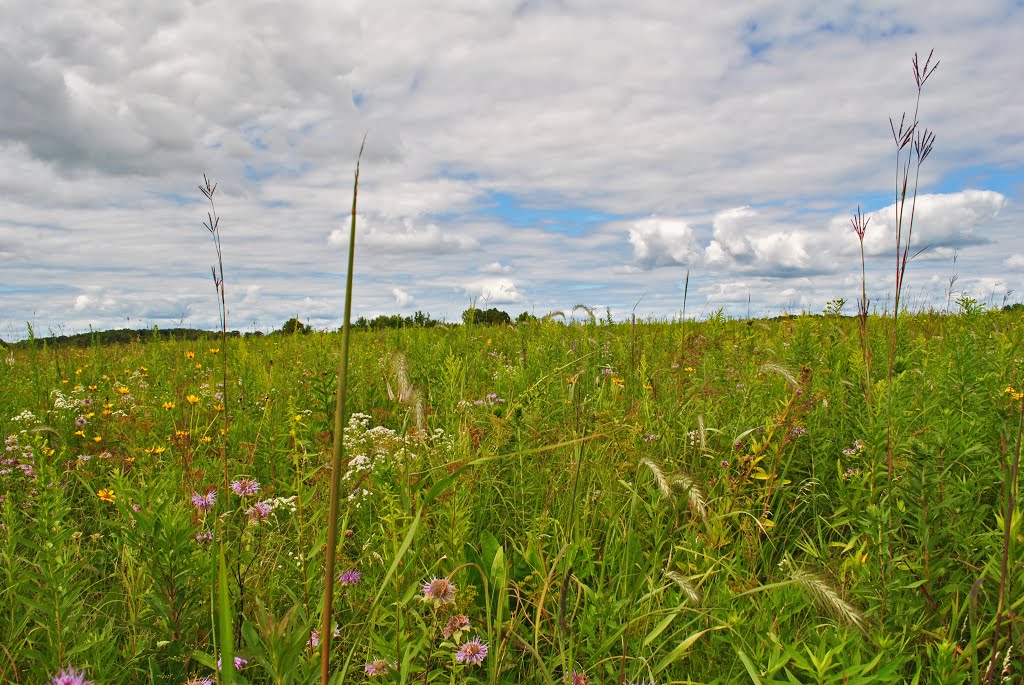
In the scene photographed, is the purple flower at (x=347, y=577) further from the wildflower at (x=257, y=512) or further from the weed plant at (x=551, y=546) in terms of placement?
the wildflower at (x=257, y=512)

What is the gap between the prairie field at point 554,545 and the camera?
1.52 meters

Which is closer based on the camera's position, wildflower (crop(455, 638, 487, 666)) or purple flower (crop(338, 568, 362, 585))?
wildflower (crop(455, 638, 487, 666))

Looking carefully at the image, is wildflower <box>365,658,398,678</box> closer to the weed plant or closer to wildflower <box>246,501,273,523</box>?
the weed plant

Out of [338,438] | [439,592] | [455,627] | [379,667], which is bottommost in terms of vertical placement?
[379,667]

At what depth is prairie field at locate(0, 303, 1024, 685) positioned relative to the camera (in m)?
1.52

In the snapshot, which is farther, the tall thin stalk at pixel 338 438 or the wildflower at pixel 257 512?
the wildflower at pixel 257 512

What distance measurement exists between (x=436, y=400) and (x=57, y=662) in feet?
8.22

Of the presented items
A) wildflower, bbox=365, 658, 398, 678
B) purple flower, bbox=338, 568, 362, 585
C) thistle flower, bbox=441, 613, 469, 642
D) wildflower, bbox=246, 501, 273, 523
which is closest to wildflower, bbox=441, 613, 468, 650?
thistle flower, bbox=441, 613, 469, 642

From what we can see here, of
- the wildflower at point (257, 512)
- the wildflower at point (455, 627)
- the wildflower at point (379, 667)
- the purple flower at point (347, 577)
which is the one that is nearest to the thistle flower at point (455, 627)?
the wildflower at point (455, 627)

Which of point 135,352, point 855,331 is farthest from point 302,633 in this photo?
point 135,352

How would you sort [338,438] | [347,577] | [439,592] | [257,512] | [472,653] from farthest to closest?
[257,512] < [347,577] < [472,653] < [439,592] < [338,438]

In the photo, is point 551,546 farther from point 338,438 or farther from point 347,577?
point 338,438

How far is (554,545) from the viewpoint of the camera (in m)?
2.12

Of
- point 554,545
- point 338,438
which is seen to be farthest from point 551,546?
point 338,438
